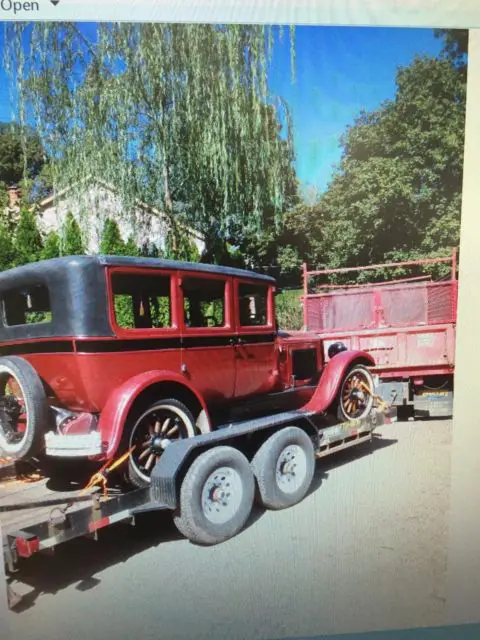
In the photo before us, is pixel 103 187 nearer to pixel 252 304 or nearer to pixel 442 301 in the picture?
pixel 252 304

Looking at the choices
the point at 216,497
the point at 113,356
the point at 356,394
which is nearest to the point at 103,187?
the point at 113,356

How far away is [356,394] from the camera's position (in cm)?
305

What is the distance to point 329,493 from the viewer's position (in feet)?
8.57

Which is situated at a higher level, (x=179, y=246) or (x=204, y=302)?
(x=179, y=246)

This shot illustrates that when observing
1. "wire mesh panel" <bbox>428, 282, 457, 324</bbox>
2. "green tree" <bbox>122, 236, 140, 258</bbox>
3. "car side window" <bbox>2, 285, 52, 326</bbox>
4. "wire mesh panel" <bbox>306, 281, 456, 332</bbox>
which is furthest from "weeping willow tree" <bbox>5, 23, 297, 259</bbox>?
"wire mesh panel" <bbox>428, 282, 457, 324</bbox>

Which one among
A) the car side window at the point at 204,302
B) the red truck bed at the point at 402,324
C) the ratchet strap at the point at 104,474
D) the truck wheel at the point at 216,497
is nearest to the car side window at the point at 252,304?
the car side window at the point at 204,302

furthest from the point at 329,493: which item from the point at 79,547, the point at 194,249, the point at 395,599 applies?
the point at 194,249

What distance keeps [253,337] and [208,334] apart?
35cm

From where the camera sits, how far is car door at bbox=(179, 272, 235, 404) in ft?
7.70

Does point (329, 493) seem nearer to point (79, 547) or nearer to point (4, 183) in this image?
point (79, 547)

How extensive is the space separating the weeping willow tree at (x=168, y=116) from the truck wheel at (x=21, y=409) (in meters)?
0.82

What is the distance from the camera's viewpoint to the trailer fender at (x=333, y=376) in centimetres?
293

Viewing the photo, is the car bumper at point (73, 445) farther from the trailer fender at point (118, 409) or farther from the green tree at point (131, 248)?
the green tree at point (131, 248)

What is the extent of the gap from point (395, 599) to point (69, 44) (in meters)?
3.04
